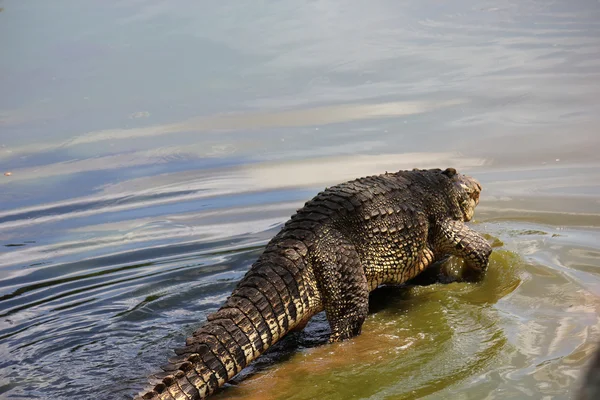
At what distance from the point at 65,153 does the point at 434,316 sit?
8139mm

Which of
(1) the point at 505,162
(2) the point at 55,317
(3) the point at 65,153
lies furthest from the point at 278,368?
(3) the point at 65,153

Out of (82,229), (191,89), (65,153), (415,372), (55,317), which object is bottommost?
(415,372)

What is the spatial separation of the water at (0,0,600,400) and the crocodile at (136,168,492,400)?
309 millimetres

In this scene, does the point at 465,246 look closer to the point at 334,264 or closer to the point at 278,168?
the point at 334,264

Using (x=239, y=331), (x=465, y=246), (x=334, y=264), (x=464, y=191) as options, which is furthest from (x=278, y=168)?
(x=239, y=331)

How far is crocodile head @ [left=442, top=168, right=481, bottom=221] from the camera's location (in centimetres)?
834

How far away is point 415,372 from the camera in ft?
19.2

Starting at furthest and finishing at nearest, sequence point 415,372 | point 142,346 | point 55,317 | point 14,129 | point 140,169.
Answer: point 14,129 < point 140,169 < point 55,317 < point 142,346 < point 415,372

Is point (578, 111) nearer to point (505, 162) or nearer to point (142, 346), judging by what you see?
point (505, 162)

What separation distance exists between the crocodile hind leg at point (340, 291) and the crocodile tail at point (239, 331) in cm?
21

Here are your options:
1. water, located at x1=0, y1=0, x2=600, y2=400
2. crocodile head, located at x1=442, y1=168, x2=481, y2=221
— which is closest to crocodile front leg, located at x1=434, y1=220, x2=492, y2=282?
water, located at x1=0, y1=0, x2=600, y2=400

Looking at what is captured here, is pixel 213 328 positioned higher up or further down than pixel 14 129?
further down

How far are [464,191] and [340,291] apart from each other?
2459mm

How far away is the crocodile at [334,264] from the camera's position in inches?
225
